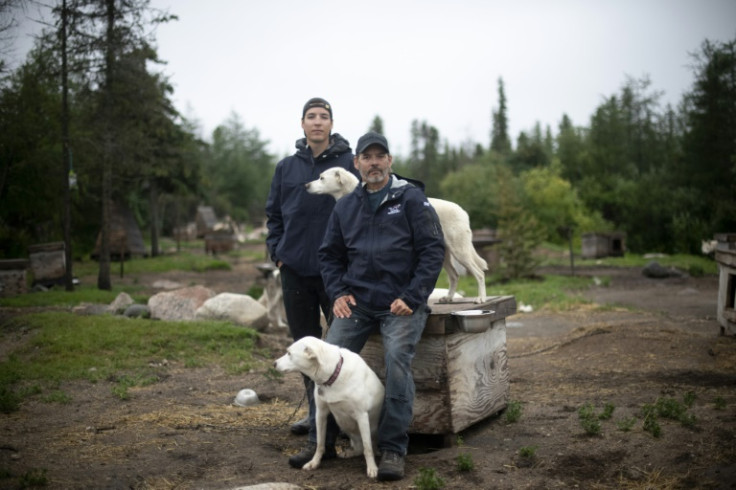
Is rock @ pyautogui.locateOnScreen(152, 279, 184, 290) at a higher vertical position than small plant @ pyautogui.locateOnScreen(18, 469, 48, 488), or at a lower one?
lower

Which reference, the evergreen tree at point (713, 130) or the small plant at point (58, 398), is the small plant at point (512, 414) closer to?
the small plant at point (58, 398)

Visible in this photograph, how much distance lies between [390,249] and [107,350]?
5.83m

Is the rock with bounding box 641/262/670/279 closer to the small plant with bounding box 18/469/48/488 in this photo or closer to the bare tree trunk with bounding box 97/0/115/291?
the bare tree trunk with bounding box 97/0/115/291

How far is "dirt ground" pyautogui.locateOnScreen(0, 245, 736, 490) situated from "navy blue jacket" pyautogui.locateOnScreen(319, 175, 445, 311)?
1.24 metres

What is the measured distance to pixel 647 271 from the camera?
19188 mm

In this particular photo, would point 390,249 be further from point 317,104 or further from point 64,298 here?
point 64,298

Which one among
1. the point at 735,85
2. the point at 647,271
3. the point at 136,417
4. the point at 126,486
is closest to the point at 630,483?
the point at 126,486

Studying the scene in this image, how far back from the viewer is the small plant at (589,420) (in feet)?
15.9

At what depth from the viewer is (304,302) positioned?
5.22m

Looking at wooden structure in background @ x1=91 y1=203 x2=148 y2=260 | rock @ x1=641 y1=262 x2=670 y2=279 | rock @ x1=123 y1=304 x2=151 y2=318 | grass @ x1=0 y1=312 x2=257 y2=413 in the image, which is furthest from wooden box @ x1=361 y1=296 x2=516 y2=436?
wooden structure in background @ x1=91 y1=203 x2=148 y2=260

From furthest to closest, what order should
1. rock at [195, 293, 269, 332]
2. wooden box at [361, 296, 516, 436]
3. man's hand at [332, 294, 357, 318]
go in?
rock at [195, 293, 269, 332]
wooden box at [361, 296, 516, 436]
man's hand at [332, 294, 357, 318]

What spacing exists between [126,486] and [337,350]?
1651 mm

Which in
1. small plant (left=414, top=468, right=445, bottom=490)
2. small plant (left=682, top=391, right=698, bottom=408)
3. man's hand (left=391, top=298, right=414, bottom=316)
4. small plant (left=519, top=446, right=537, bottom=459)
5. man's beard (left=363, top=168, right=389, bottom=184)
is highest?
man's beard (left=363, top=168, right=389, bottom=184)

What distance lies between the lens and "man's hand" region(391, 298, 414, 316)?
4.36 meters
